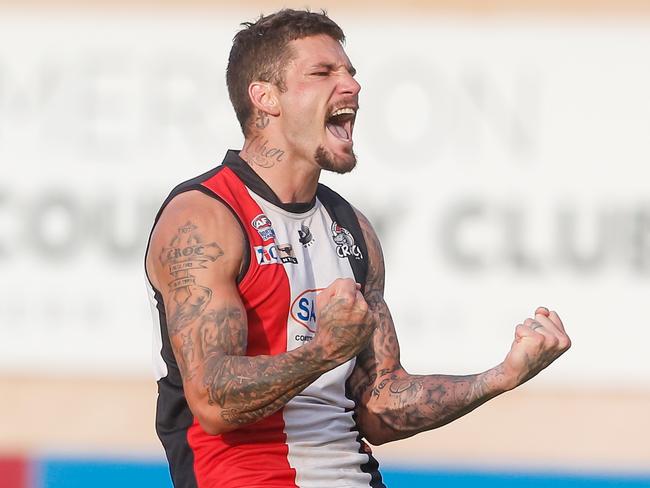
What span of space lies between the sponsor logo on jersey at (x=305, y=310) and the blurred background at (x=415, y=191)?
3.87 metres

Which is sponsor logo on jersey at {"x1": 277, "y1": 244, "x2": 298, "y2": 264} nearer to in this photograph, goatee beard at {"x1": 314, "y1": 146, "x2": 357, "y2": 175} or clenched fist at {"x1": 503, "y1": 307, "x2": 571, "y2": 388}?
goatee beard at {"x1": 314, "y1": 146, "x2": 357, "y2": 175}

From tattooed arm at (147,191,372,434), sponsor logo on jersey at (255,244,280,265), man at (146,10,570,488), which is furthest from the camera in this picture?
sponsor logo on jersey at (255,244,280,265)

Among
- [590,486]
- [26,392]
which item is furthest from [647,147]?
[26,392]

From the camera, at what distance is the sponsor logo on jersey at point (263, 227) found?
3775mm

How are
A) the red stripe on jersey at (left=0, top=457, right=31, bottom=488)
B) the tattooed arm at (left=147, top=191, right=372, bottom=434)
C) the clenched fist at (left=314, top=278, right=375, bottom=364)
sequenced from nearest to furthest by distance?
the clenched fist at (left=314, top=278, right=375, bottom=364) → the tattooed arm at (left=147, top=191, right=372, bottom=434) → the red stripe on jersey at (left=0, top=457, right=31, bottom=488)

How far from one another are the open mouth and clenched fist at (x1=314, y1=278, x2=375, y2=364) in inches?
37.3

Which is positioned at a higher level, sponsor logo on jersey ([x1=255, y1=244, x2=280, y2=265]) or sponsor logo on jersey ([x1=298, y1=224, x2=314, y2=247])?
sponsor logo on jersey ([x1=298, y1=224, x2=314, y2=247])

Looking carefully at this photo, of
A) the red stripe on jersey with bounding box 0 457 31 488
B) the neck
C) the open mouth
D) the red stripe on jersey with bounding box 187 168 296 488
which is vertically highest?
the open mouth

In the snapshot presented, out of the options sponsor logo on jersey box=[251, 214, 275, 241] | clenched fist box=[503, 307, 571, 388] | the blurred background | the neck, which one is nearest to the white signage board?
the blurred background

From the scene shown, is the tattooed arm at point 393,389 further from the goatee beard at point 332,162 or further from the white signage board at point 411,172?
the white signage board at point 411,172

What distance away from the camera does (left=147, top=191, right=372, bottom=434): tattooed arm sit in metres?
3.30

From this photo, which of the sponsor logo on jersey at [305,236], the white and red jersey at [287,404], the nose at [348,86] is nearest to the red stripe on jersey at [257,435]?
the white and red jersey at [287,404]

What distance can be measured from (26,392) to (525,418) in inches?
116

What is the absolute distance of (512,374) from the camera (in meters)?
3.60
